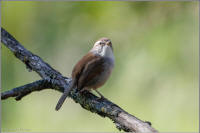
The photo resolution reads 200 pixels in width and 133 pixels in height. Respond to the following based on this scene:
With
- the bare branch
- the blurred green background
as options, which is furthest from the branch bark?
the blurred green background

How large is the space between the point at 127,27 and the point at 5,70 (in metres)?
2.21

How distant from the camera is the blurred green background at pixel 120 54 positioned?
15.2ft

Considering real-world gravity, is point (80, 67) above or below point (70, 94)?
above

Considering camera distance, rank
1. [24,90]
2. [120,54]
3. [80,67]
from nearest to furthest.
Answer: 1. [24,90]
2. [80,67]
3. [120,54]

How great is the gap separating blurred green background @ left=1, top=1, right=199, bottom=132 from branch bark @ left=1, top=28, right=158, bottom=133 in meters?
0.83

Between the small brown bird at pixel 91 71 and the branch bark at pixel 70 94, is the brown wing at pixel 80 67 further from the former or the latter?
the branch bark at pixel 70 94

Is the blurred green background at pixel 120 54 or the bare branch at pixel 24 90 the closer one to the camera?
the bare branch at pixel 24 90

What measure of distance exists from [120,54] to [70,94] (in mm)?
1547

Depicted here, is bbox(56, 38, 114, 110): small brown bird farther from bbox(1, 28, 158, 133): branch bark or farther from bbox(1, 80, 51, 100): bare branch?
bbox(1, 80, 51, 100): bare branch

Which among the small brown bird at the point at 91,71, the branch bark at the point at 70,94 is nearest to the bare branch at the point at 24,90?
the branch bark at the point at 70,94

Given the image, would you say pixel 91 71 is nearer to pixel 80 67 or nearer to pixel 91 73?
pixel 91 73

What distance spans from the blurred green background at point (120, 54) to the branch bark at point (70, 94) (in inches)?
32.6

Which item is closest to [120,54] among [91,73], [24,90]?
[91,73]

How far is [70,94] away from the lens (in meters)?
4.18
